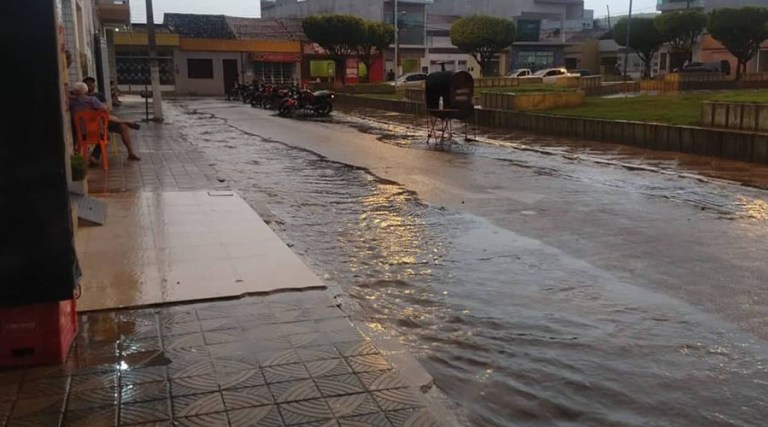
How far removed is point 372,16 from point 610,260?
61.2 metres

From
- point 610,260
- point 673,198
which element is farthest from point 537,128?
point 610,260

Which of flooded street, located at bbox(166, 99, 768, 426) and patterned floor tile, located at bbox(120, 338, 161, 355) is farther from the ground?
patterned floor tile, located at bbox(120, 338, 161, 355)

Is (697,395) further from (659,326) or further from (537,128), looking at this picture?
(537,128)

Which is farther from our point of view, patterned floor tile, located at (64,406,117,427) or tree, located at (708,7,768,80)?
tree, located at (708,7,768,80)

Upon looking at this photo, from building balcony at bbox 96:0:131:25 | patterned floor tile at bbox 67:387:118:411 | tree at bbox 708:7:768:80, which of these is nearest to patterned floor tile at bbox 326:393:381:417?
patterned floor tile at bbox 67:387:118:411

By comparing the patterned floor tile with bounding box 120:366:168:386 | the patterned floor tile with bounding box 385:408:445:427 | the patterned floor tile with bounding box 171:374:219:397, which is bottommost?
the patterned floor tile with bounding box 385:408:445:427

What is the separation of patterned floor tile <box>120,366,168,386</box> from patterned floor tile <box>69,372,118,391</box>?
0.05 m

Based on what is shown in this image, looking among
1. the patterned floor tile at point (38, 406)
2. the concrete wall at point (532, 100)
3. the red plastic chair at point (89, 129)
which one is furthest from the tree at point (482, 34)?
the patterned floor tile at point (38, 406)

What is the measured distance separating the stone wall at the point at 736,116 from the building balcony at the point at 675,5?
56.4 m

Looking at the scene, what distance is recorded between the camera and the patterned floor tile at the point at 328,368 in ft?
13.2

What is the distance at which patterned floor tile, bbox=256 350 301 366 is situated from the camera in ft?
13.7

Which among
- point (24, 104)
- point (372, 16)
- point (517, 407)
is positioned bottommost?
point (517, 407)

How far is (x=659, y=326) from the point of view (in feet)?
16.5

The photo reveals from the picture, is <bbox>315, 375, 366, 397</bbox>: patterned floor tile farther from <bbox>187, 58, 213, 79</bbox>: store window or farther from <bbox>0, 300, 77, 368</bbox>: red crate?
<bbox>187, 58, 213, 79</bbox>: store window
